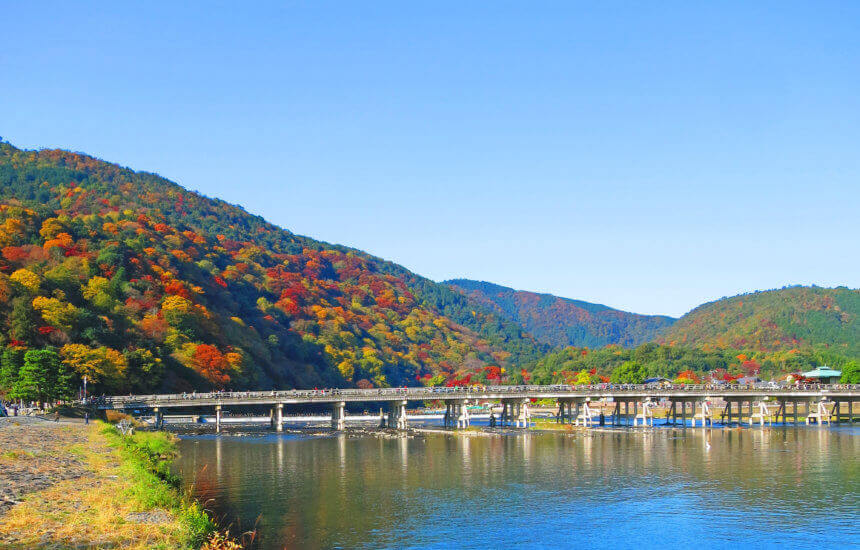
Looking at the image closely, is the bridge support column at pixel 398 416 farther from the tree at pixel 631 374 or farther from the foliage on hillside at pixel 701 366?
the foliage on hillside at pixel 701 366

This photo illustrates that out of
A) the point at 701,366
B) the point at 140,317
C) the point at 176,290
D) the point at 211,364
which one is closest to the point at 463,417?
the point at 211,364

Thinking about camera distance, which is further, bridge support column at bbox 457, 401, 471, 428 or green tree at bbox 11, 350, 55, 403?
bridge support column at bbox 457, 401, 471, 428

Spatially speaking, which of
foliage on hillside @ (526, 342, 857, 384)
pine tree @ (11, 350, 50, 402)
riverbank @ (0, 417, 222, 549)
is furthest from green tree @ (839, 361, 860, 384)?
pine tree @ (11, 350, 50, 402)

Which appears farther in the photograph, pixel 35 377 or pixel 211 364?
pixel 211 364

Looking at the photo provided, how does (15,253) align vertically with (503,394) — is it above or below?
above

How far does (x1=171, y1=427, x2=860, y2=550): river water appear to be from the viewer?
1435 inches

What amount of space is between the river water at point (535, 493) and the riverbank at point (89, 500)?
407cm

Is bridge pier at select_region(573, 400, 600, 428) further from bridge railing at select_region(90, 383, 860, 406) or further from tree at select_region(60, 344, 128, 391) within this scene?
tree at select_region(60, 344, 128, 391)

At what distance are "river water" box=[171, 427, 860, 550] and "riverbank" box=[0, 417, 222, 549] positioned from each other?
4066mm

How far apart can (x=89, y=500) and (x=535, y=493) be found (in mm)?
26237

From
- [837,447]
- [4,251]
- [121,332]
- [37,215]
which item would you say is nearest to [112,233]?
[37,215]

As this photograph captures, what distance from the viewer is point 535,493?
48062mm

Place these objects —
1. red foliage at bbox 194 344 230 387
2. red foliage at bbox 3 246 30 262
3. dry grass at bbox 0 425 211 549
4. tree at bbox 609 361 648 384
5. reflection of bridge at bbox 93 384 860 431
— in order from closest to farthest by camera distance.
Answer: dry grass at bbox 0 425 211 549 → reflection of bridge at bbox 93 384 860 431 → red foliage at bbox 3 246 30 262 → red foliage at bbox 194 344 230 387 → tree at bbox 609 361 648 384

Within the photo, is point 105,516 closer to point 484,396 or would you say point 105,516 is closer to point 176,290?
point 484,396
